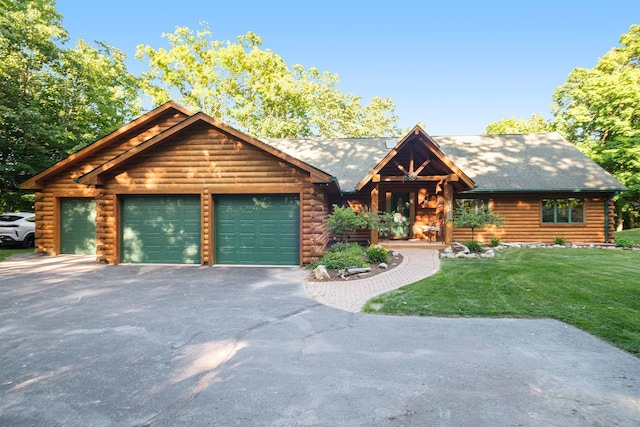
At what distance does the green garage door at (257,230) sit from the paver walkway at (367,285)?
3.21 m

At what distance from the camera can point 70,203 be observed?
47.8 ft

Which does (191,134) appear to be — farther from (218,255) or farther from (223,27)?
(223,27)

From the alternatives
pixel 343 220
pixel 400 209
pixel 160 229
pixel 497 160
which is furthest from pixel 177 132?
pixel 497 160

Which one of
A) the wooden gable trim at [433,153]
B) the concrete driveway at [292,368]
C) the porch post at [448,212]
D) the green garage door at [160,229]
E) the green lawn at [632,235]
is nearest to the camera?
the concrete driveway at [292,368]

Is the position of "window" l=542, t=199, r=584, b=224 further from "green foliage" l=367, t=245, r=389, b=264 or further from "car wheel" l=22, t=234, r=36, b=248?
"car wheel" l=22, t=234, r=36, b=248

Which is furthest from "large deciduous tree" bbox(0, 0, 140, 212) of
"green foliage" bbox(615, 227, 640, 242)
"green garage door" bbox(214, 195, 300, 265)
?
"green foliage" bbox(615, 227, 640, 242)

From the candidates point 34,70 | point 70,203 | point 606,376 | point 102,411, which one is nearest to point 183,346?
point 102,411

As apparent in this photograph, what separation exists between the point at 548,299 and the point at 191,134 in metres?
11.7

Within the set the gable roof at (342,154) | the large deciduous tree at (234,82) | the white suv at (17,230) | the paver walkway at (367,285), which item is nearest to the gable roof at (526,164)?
the gable roof at (342,154)

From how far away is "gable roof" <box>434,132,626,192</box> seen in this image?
50.6 ft

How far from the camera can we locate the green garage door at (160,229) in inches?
468

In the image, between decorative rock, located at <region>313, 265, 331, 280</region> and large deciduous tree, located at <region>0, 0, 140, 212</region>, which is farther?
large deciduous tree, located at <region>0, 0, 140, 212</region>

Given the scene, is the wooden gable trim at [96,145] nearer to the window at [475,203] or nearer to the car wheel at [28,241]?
the car wheel at [28,241]

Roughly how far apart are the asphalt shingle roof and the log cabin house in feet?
0.37
